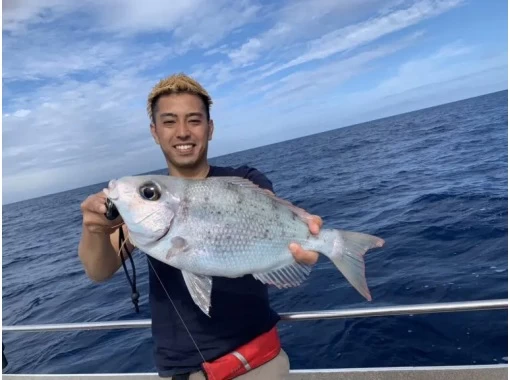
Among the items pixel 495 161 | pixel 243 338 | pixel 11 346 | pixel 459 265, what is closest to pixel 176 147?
pixel 243 338

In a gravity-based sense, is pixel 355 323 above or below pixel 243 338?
below

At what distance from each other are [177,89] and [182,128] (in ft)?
0.98

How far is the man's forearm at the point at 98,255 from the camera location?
101 inches

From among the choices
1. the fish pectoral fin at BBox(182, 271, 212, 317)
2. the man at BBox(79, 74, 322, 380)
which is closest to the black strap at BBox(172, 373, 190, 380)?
the man at BBox(79, 74, 322, 380)

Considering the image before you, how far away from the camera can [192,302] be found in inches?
108

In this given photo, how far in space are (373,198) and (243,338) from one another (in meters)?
14.8

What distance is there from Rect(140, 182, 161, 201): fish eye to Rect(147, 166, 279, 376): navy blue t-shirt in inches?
23.3

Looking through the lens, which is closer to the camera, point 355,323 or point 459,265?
point 355,323

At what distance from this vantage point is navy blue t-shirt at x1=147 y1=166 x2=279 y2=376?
2682 mm

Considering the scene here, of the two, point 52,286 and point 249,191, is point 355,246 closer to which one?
point 249,191

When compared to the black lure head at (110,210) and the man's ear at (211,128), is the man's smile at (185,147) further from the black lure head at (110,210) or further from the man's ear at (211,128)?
the black lure head at (110,210)

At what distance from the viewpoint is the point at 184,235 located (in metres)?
2.42

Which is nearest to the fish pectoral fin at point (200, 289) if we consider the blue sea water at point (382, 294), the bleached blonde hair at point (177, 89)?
the bleached blonde hair at point (177, 89)

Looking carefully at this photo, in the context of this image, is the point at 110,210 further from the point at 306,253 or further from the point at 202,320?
the point at 306,253
